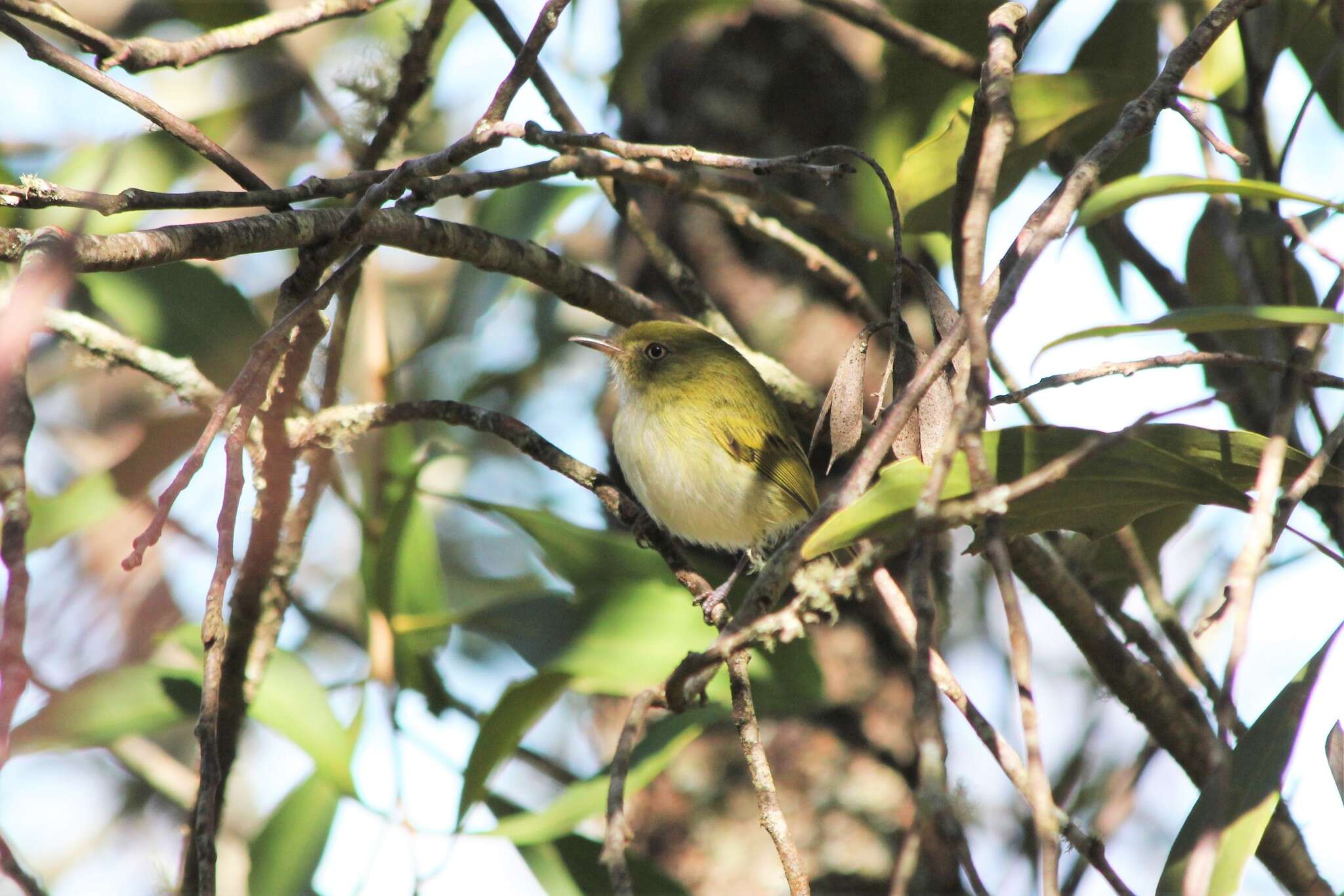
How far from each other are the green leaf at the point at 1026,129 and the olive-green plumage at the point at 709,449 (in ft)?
2.75

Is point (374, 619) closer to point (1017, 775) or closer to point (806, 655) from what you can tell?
point (806, 655)

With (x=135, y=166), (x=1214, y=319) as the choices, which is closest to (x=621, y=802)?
(x=1214, y=319)

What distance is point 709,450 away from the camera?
10.5 feet

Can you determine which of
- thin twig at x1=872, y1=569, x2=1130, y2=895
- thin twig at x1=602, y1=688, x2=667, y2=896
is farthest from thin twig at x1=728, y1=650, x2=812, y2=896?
thin twig at x1=872, y1=569, x2=1130, y2=895

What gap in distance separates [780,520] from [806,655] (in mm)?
667

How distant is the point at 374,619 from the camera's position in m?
2.92

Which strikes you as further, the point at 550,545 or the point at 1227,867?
the point at 550,545

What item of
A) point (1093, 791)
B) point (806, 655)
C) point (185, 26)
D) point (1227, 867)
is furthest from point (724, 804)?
point (185, 26)

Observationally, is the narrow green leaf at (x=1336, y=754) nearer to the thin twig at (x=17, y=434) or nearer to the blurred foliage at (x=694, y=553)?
the blurred foliage at (x=694, y=553)

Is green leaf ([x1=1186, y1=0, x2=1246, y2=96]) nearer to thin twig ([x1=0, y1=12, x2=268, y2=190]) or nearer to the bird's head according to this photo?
the bird's head

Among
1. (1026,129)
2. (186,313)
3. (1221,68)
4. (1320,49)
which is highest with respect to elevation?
(1221,68)

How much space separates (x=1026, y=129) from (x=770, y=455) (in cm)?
115

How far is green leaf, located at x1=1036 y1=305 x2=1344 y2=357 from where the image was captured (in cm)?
123

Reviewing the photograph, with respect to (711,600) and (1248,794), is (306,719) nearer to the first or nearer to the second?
(711,600)
